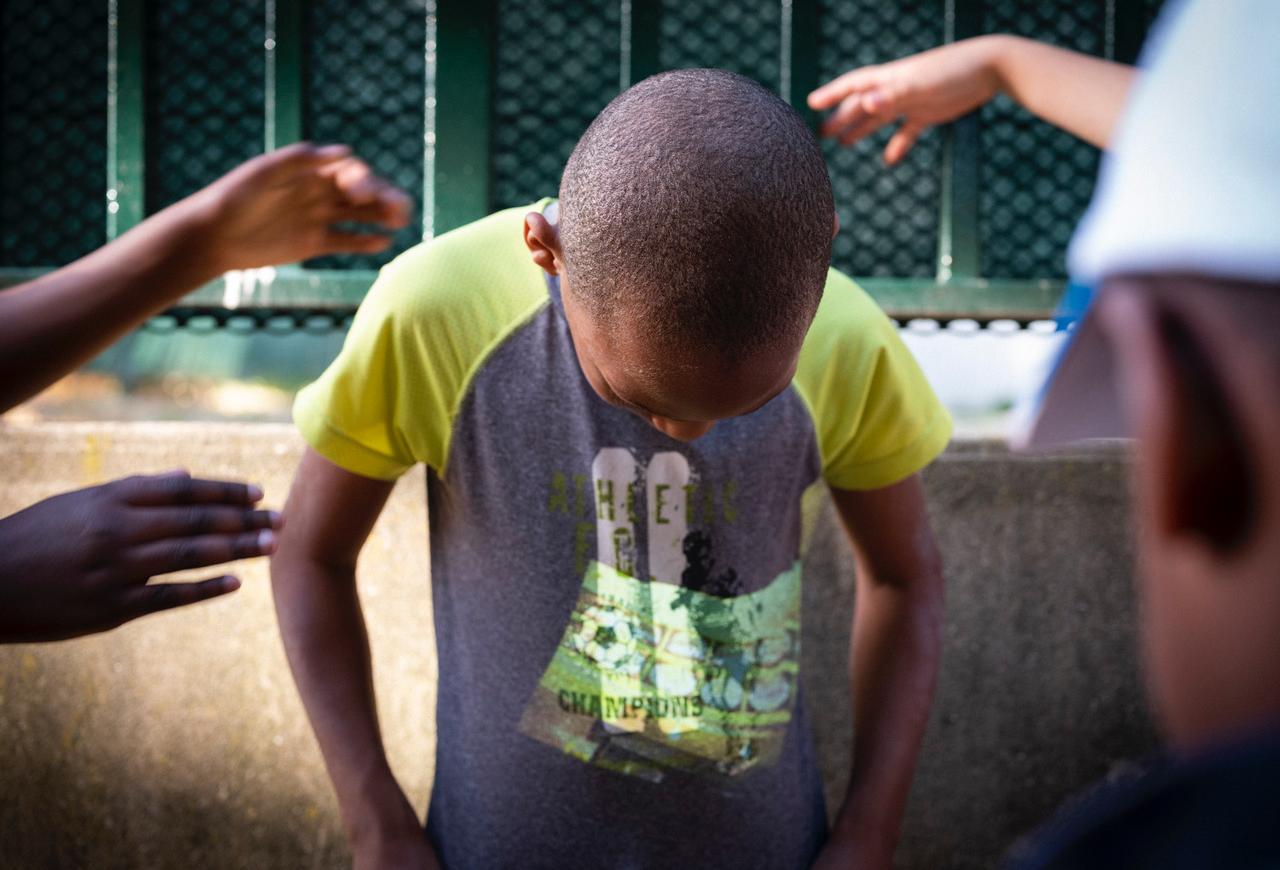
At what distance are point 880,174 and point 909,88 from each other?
896 millimetres

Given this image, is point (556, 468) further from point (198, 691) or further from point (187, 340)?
point (187, 340)

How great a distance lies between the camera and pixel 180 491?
132 cm

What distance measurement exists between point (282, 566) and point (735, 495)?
0.73m

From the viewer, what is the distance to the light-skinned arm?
146 centimetres

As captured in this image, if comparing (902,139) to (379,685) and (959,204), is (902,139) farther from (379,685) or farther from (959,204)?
(379,685)

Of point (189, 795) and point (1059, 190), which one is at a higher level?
point (1059, 190)

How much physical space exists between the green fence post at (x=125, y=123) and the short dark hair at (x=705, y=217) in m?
2.16

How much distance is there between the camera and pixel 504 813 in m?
1.52

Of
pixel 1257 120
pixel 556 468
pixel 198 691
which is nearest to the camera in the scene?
pixel 1257 120

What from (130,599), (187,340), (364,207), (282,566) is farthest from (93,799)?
(364,207)

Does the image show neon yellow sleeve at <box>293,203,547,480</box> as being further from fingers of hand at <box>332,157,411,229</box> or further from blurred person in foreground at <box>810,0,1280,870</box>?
blurred person in foreground at <box>810,0,1280,870</box>

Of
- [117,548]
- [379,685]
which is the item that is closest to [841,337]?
[117,548]

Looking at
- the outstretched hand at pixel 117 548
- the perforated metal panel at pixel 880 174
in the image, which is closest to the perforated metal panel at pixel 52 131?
the outstretched hand at pixel 117 548

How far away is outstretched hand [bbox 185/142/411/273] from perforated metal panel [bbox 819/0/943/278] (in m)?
1.58
